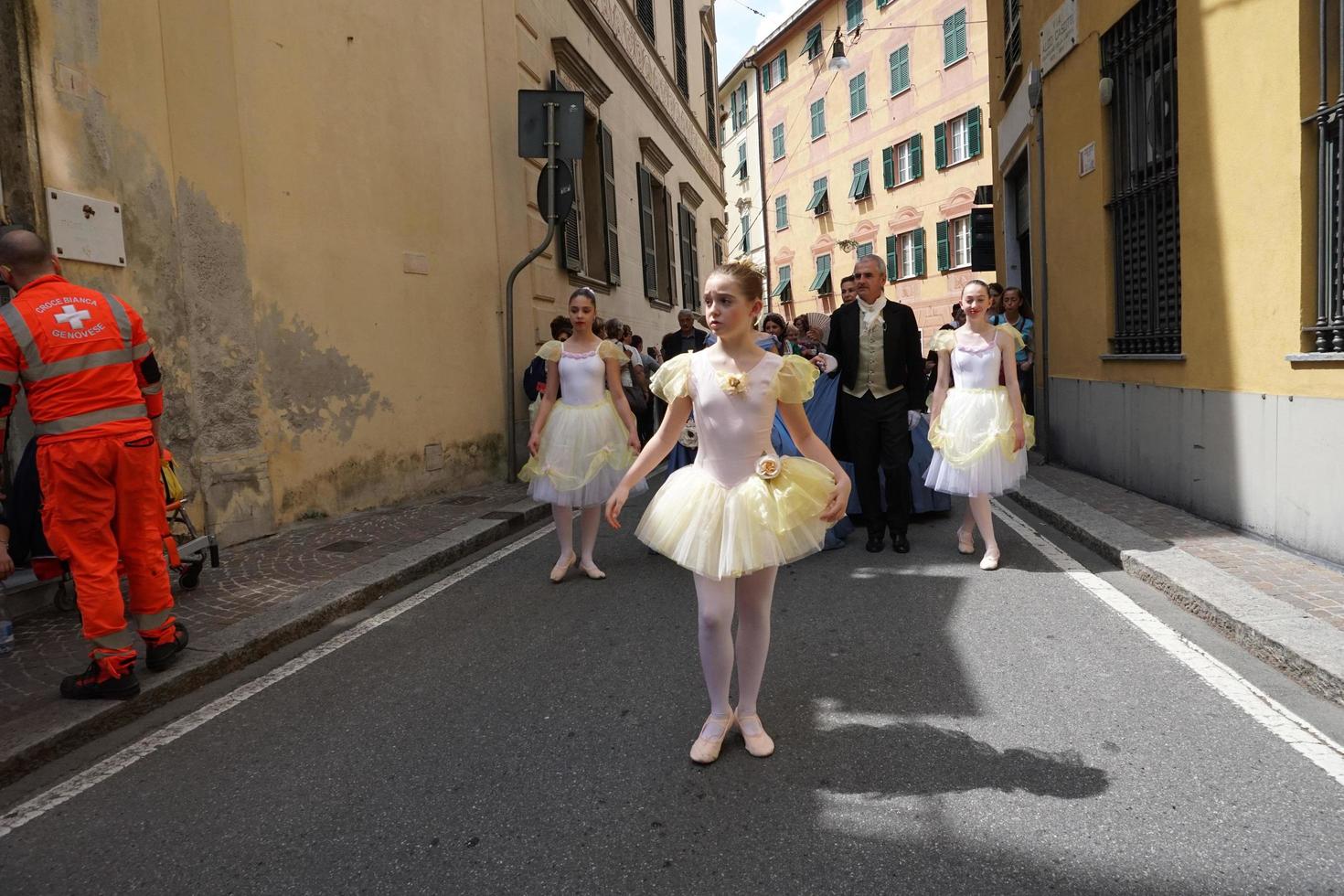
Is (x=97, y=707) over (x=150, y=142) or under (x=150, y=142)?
under

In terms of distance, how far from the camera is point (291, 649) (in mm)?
4734

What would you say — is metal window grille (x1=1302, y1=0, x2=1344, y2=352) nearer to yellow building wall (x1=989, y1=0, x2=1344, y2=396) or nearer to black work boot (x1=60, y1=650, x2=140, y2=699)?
yellow building wall (x1=989, y1=0, x2=1344, y2=396)

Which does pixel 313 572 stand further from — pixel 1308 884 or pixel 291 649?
pixel 1308 884

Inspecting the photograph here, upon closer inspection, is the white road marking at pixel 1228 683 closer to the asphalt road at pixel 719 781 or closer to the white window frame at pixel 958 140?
the asphalt road at pixel 719 781

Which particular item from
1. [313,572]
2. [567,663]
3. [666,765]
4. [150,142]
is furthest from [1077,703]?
[150,142]

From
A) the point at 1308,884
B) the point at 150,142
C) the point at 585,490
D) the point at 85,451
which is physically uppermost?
the point at 150,142

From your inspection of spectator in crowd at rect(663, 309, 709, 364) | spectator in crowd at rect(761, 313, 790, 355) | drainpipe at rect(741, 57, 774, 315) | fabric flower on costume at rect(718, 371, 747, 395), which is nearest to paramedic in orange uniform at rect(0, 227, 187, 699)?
fabric flower on costume at rect(718, 371, 747, 395)

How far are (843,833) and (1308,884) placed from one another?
114cm

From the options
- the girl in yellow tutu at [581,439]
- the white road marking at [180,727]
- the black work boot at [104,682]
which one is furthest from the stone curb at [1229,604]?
the black work boot at [104,682]

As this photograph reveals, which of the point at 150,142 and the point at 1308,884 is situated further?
the point at 150,142

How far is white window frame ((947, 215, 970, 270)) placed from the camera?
26.9m

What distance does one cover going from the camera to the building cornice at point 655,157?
17703 millimetres

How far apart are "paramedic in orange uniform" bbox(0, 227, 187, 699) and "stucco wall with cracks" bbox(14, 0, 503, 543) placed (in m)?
2.14

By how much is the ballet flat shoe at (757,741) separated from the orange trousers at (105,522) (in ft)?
8.57
